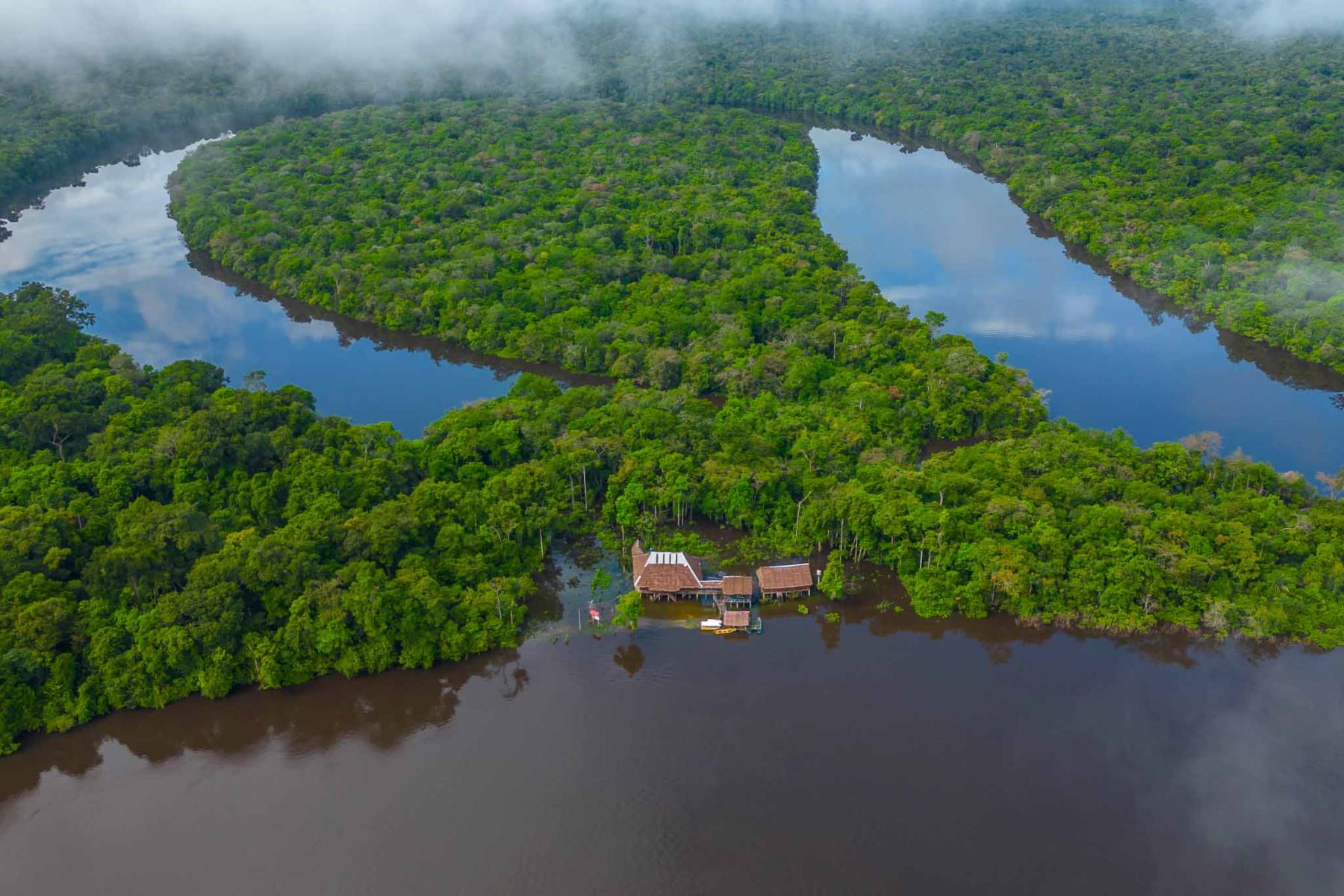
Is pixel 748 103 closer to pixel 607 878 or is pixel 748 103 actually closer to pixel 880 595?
pixel 880 595

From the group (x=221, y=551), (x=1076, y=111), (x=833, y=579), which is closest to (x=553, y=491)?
(x=833, y=579)

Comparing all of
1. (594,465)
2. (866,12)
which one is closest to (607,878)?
(594,465)

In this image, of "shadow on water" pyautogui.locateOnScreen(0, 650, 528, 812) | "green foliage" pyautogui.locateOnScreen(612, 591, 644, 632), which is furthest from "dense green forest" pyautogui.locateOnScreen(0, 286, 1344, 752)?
"green foliage" pyautogui.locateOnScreen(612, 591, 644, 632)

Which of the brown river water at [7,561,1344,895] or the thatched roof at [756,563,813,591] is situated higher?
the thatched roof at [756,563,813,591]

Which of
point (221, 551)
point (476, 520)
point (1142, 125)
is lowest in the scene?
point (476, 520)

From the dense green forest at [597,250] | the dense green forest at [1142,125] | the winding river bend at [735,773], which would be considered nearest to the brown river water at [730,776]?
the winding river bend at [735,773]

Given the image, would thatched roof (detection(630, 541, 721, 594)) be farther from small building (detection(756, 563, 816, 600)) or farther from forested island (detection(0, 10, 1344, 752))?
forested island (detection(0, 10, 1344, 752))

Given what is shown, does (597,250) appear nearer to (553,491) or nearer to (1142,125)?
(553,491)
